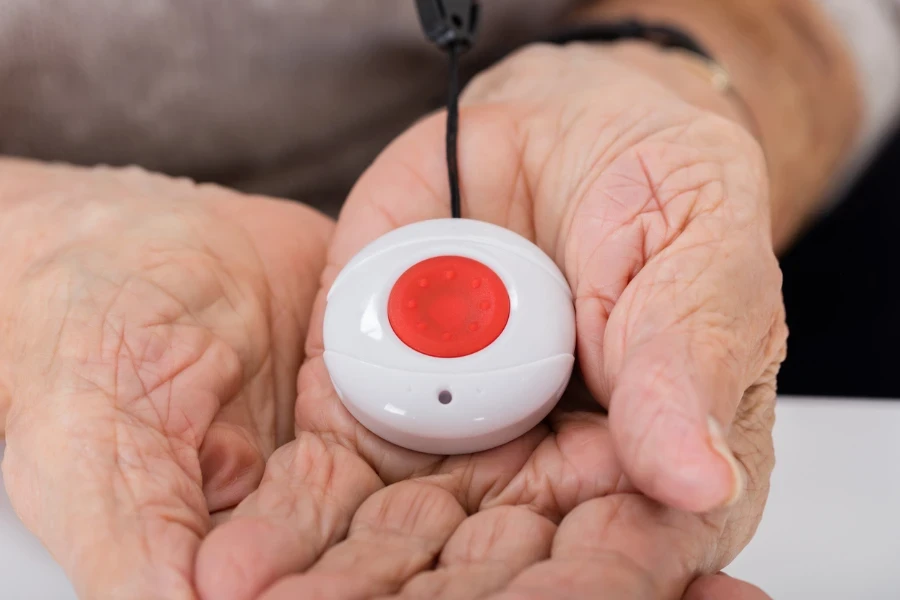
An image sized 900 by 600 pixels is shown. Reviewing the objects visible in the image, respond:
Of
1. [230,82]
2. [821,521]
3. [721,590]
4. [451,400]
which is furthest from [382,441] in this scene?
[230,82]

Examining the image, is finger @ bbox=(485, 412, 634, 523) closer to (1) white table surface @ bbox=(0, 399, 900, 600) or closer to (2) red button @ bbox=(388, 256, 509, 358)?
(2) red button @ bbox=(388, 256, 509, 358)

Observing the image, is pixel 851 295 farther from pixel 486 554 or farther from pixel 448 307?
pixel 486 554

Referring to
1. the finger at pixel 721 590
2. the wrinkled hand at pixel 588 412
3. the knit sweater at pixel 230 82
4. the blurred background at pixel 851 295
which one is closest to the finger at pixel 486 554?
the wrinkled hand at pixel 588 412

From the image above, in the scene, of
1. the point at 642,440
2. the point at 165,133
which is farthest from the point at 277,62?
the point at 642,440

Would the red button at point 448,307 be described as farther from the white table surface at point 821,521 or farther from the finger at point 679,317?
the white table surface at point 821,521

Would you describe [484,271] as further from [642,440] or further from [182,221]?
[182,221]

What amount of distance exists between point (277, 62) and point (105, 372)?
626 millimetres

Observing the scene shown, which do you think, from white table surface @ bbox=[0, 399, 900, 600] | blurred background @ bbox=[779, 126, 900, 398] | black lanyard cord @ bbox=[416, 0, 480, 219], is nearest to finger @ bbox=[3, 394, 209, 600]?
white table surface @ bbox=[0, 399, 900, 600]

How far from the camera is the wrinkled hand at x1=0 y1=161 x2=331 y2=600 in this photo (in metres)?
0.58

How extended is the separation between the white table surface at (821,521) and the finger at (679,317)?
0.75 ft

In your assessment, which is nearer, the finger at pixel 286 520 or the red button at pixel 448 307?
the finger at pixel 286 520

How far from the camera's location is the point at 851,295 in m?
1.44

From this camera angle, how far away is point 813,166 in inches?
57.1

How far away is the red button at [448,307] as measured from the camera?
68 centimetres
